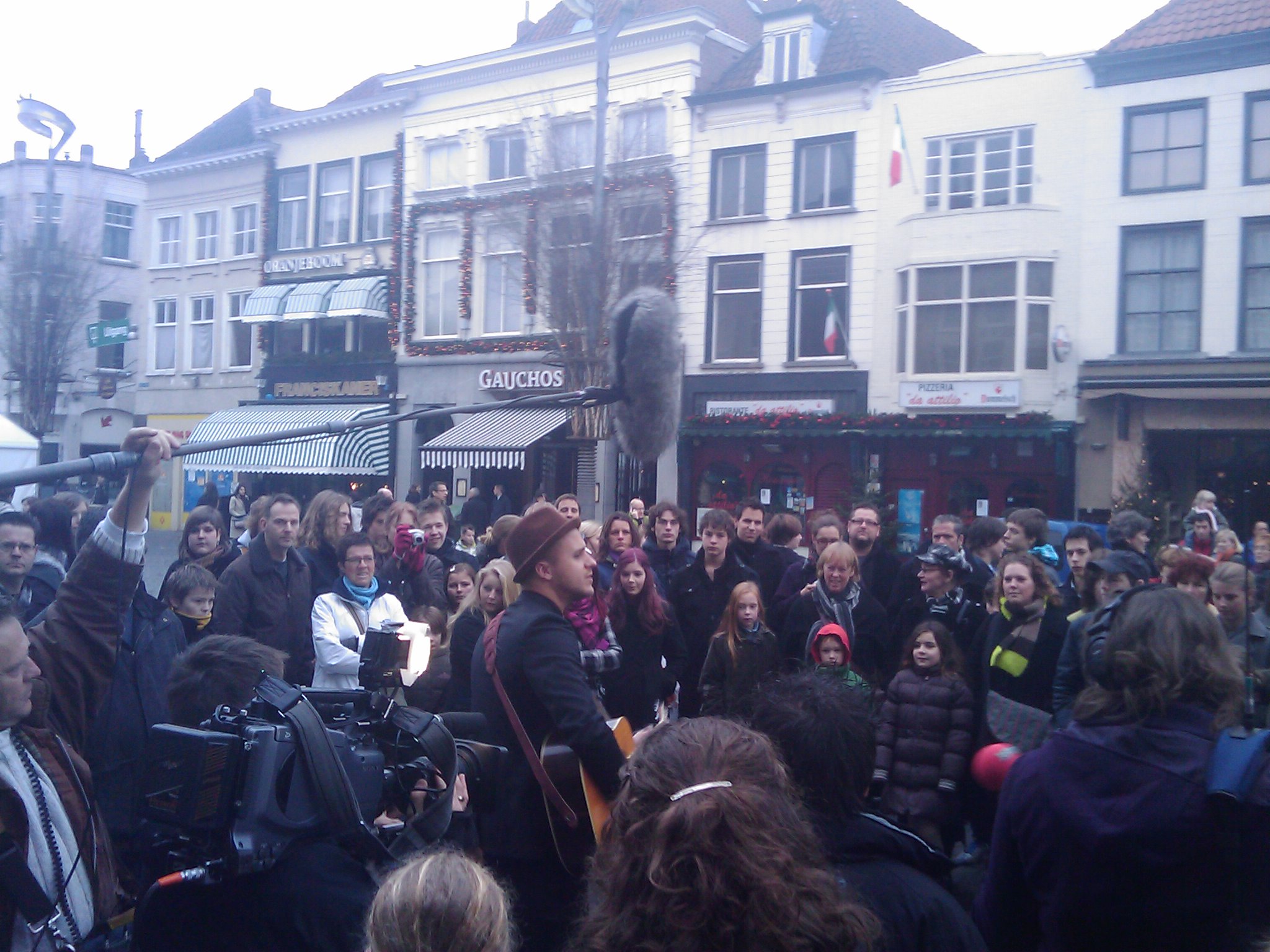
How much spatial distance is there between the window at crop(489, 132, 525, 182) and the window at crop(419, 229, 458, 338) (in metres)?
1.79

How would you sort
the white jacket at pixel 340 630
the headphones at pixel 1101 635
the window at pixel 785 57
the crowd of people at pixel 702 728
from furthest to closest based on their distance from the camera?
the window at pixel 785 57
the white jacket at pixel 340 630
the headphones at pixel 1101 635
the crowd of people at pixel 702 728

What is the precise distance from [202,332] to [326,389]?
532 cm

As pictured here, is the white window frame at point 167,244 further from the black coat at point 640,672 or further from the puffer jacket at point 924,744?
the puffer jacket at point 924,744

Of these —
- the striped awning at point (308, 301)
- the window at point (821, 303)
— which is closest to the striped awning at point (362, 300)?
the striped awning at point (308, 301)

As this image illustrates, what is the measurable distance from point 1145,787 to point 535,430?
769 inches

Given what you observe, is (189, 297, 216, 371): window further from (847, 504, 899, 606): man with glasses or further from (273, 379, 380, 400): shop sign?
(847, 504, 899, 606): man with glasses

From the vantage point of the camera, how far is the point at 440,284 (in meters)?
24.7

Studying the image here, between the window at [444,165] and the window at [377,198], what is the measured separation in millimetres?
1286

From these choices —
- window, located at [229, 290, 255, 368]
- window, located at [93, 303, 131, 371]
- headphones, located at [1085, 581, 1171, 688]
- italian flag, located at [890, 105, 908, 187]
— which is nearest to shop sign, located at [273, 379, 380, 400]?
window, located at [229, 290, 255, 368]

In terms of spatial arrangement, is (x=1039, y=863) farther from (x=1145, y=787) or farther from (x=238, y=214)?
(x=238, y=214)

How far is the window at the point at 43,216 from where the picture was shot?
25.6m

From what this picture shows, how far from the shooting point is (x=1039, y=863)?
96.3 inches

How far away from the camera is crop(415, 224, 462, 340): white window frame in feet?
80.1

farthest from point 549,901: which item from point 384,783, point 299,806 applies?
point 299,806
